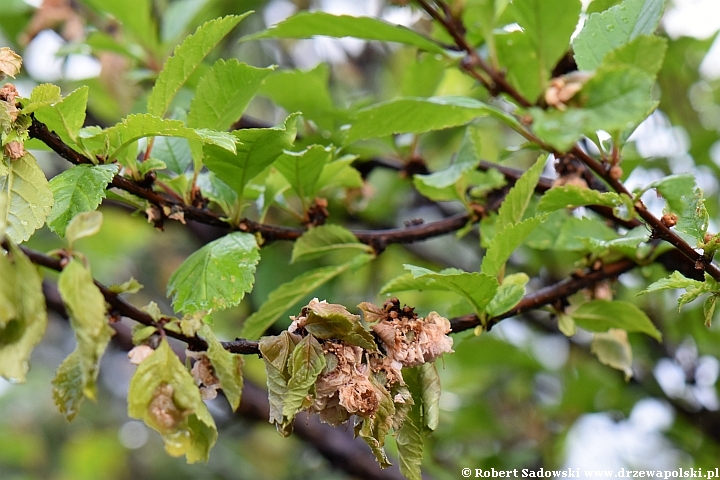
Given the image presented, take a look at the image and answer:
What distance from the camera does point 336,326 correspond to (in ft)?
1.68

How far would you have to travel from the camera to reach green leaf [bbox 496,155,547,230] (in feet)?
2.00

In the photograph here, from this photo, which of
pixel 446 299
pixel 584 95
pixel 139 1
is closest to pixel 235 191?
pixel 584 95

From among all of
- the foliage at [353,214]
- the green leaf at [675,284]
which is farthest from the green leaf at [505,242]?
the green leaf at [675,284]

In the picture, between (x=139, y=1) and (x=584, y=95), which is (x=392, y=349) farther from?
(x=139, y=1)

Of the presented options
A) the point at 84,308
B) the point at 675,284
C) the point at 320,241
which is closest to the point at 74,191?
the point at 84,308

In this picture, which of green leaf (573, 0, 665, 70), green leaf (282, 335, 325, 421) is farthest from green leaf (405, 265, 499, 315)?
green leaf (573, 0, 665, 70)

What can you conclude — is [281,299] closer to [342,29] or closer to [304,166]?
[304,166]

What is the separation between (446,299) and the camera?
1.31 m

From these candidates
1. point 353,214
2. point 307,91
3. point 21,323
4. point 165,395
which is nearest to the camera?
point 21,323

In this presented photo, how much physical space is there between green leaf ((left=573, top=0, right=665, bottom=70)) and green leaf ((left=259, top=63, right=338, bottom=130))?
37 cm

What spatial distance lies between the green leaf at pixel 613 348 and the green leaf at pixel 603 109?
0.41m

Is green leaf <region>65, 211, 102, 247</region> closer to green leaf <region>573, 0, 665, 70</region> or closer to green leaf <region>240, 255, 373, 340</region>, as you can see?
green leaf <region>240, 255, 373, 340</region>

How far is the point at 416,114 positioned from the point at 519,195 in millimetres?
124

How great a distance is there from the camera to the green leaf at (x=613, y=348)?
30.9 inches
